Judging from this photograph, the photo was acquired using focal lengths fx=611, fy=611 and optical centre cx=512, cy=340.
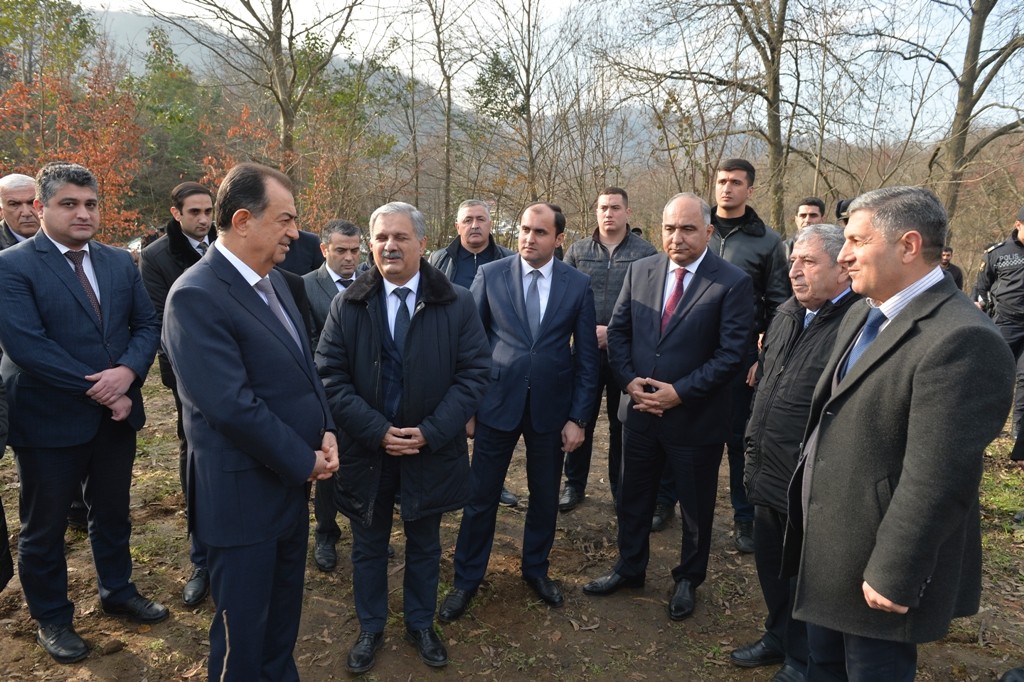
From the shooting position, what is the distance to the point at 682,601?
3695 millimetres

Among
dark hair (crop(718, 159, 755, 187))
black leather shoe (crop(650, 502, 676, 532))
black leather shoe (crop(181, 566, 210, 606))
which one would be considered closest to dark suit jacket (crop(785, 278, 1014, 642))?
black leather shoe (crop(650, 502, 676, 532))

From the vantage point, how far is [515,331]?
150 inches

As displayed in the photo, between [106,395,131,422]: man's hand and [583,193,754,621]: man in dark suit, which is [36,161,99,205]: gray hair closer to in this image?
[106,395,131,422]: man's hand

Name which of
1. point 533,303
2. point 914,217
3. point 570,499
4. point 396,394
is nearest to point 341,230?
point 533,303

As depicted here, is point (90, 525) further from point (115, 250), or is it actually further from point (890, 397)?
point (890, 397)

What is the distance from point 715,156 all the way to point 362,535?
8971 mm

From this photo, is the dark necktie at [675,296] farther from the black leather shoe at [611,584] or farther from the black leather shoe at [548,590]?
the black leather shoe at [548,590]

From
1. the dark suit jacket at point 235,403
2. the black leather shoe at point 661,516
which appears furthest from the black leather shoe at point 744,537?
the dark suit jacket at point 235,403

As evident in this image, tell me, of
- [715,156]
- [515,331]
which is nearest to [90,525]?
[515,331]

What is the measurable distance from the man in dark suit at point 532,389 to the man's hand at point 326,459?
45.2 inches

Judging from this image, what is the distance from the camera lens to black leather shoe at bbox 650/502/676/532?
15.6 feet

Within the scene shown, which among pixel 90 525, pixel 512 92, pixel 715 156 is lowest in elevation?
pixel 90 525

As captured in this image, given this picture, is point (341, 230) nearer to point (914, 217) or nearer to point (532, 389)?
point (532, 389)

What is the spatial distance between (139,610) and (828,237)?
4243mm
